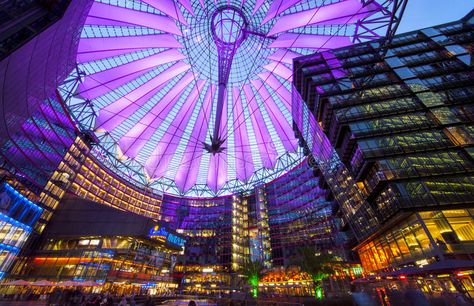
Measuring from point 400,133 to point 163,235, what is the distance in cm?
4067

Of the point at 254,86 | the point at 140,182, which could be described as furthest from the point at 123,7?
the point at 140,182

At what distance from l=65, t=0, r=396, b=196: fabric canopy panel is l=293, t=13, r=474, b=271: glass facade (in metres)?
5.79

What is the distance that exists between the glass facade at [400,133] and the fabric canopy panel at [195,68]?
19.0 ft

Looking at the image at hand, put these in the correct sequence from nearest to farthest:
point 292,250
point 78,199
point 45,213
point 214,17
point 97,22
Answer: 1. point 97,22
2. point 214,17
3. point 45,213
4. point 78,199
5. point 292,250

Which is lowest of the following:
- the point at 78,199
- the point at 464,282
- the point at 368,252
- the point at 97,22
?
the point at 464,282

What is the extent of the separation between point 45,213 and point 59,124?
56.2 ft

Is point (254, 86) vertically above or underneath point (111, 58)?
above

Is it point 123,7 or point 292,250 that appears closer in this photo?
point 123,7

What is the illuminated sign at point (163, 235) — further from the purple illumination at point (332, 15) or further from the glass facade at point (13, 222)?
the purple illumination at point (332, 15)

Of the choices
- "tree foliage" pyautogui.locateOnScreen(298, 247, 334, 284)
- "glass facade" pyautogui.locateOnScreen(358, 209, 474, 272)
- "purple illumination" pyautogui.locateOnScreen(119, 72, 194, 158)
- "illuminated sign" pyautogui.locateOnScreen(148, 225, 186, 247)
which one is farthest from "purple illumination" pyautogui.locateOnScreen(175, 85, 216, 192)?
"glass facade" pyautogui.locateOnScreen(358, 209, 474, 272)

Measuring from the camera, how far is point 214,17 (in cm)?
3631

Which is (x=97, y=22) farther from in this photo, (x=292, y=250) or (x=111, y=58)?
(x=292, y=250)

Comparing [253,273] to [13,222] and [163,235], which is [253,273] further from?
[13,222]

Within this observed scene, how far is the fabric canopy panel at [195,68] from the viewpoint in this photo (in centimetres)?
2855
